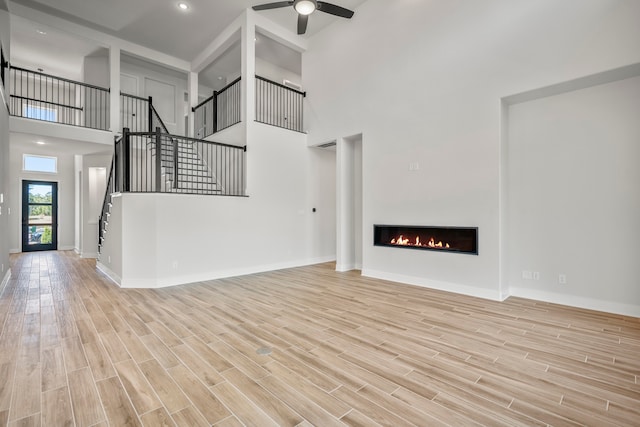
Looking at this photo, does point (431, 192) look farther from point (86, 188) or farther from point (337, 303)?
point (86, 188)

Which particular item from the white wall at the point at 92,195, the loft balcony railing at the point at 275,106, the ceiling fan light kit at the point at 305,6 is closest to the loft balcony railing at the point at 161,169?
the white wall at the point at 92,195

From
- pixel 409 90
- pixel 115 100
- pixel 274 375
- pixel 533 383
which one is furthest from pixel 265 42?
pixel 533 383

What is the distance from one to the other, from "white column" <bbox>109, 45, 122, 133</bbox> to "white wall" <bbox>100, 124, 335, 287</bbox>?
128 inches

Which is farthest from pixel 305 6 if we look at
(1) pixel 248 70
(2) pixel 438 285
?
(2) pixel 438 285

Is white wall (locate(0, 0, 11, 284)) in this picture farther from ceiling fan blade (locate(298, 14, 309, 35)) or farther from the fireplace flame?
the fireplace flame

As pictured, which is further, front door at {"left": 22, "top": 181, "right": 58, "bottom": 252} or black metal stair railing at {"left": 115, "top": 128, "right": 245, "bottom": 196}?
front door at {"left": 22, "top": 181, "right": 58, "bottom": 252}

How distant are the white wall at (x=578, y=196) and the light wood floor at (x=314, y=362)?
0.42 meters

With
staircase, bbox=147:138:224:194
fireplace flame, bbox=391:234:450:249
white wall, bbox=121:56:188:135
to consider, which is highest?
white wall, bbox=121:56:188:135

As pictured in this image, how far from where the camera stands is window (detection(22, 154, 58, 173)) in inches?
392

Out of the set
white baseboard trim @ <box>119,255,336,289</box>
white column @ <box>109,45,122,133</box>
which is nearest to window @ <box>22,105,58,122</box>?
white column @ <box>109,45,122,133</box>

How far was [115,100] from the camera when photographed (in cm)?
765

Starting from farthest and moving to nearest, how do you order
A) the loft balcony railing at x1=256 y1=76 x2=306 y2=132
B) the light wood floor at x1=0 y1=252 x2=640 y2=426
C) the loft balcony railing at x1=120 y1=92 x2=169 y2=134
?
1. the loft balcony railing at x1=120 y1=92 x2=169 y2=134
2. the loft balcony railing at x1=256 y1=76 x2=306 y2=132
3. the light wood floor at x1=0 y1=252 x2=640 y2=426

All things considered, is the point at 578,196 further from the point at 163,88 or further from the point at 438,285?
the point at 163,88

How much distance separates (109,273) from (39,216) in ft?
22.6
